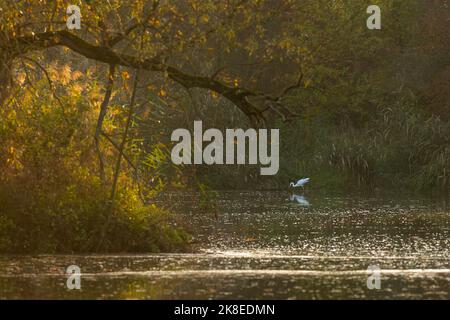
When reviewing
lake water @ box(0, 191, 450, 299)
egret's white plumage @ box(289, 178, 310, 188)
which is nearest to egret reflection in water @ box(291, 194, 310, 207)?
egret's white plumage @ box(289, 178, 310, 188)

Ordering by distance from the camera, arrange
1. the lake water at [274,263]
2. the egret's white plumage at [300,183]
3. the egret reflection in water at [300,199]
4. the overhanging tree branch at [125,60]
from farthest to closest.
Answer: the egret's white plumage at [300,183] → the egret reflection in water at [300,199] → the overhanging tree branch at [125,60] → the lake water at [274,263]

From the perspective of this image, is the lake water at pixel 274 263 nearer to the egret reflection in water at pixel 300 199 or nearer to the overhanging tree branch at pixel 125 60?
the overhanging tree branch at pixel 125 60

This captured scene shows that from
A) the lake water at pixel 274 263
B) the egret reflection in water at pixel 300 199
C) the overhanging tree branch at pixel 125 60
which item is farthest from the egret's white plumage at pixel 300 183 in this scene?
the overhanging tree branch at pixel 125 60

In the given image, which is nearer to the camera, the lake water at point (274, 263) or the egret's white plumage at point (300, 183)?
the lake water at point (274, 263)

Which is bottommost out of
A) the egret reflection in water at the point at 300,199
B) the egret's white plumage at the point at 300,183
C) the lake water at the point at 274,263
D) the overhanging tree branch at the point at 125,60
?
the lake water at the point at 274,263

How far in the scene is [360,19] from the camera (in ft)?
158

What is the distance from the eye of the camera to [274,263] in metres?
17.6

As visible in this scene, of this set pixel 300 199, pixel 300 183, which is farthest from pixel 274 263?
pixel 300 183

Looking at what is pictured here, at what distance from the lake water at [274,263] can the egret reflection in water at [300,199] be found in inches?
141

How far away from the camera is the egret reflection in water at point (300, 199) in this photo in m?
32.4

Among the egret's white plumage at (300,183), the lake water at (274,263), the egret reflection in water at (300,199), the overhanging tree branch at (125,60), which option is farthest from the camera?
the egret's white plumage at (300,183)

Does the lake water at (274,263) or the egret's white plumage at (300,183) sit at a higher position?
the egret's white plumage at (300,183)

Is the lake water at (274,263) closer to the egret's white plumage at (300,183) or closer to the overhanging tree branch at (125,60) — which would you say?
the overhanging tree branch at (125,60)
